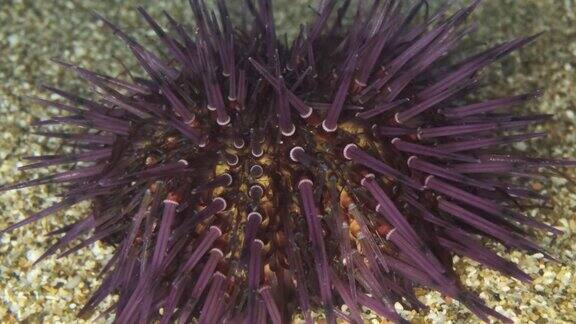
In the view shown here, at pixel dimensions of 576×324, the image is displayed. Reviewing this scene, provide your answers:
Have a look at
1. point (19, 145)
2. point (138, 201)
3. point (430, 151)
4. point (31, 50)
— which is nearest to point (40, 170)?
point (19, 145)

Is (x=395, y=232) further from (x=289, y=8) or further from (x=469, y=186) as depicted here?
(x=289, y=8)

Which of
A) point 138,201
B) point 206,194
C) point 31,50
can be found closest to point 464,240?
point 206,194

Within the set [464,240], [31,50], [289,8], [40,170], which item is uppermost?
[31,50]

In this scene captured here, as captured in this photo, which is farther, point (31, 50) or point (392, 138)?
point (31, 50)

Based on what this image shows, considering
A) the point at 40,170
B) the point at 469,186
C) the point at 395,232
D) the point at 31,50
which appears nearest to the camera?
the point at 395,232

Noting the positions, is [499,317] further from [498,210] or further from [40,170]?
[40,170]

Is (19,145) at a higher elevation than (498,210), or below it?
higher

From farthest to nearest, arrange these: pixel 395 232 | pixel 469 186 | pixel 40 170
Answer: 1. pixel 40 170
2. pixel 469 186
3. pixel 395 232
